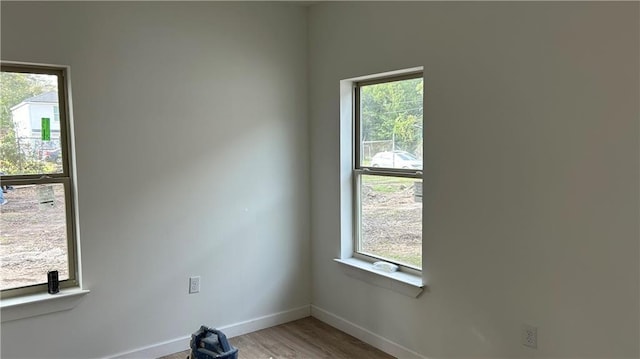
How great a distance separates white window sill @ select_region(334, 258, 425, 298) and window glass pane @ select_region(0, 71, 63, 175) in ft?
6.72

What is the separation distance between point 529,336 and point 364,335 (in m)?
1.29

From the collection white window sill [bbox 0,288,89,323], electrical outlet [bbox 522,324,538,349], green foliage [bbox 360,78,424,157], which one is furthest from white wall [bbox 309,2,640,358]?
white window sill [bbox 0,288,89,323]

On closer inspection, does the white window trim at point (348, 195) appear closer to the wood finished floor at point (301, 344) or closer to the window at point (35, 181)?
the wood finished floor at point (301, 344)

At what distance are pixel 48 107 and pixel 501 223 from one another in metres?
2.69

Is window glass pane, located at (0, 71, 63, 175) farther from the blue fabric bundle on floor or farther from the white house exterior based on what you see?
the blue fabric bundle on floor

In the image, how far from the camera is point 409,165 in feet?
10.1

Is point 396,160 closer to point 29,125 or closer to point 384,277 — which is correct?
point 384,277

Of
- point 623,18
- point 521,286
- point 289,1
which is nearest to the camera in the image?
point 623,18

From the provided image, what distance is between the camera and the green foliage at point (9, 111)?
2.65m

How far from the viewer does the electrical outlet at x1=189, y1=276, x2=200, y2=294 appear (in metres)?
3.26

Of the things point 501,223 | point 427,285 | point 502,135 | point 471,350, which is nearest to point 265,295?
point 427,285

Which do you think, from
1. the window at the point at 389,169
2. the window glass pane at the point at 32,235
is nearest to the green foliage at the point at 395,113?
the window at the point at 389,169

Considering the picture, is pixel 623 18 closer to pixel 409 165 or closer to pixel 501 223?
pixel 501 223

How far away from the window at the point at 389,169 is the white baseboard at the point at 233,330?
2.52ft
